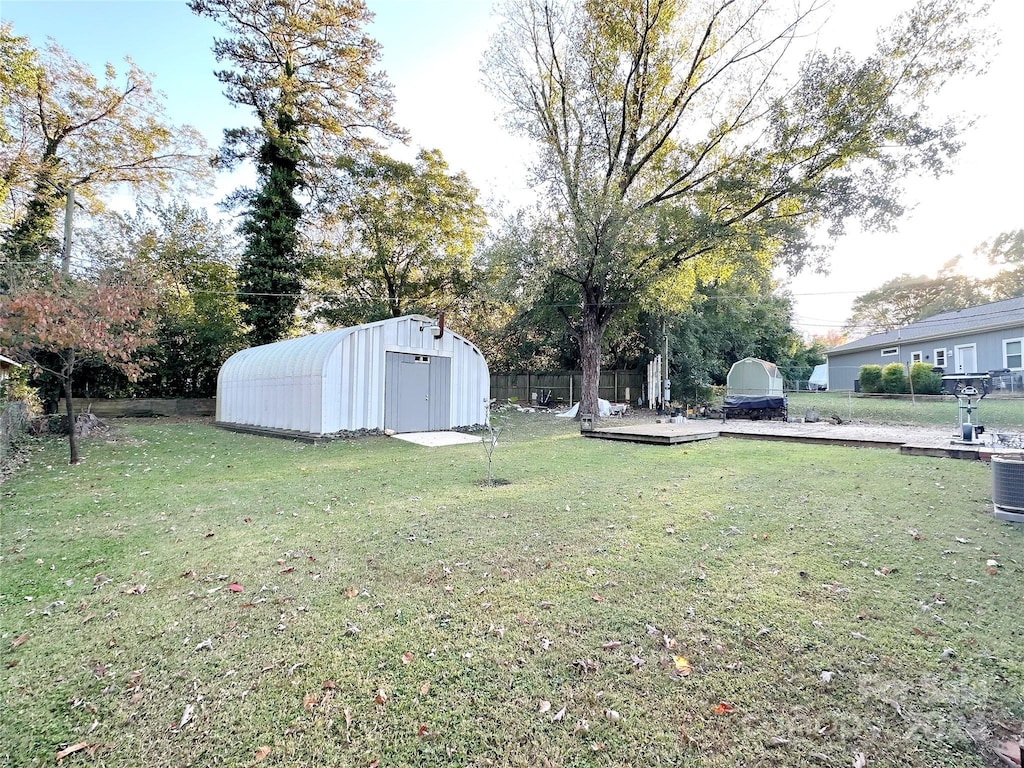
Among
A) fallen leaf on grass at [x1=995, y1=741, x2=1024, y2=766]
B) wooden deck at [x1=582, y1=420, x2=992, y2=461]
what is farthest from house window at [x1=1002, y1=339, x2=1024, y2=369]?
fallen leaf on grass at [x1=995, y1=741, x2=1024, y2=766]

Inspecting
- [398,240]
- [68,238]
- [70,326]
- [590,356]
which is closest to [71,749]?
[70,326]

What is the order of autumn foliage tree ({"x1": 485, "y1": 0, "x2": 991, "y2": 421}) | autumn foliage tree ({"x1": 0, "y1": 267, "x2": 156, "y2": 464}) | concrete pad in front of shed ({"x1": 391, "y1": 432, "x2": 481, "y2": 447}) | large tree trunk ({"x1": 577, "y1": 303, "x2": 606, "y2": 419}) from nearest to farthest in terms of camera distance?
autumn foliage tree ({"x1": 0, "y1": 267, "x2": 156, "y2": 464})
concrete pad in front of shed ({"x1": 391, "y1": 432, "x2": 481, "y2": 447})
autumn foliage tree ({"x1": 485, "y1": 0, "x2": 991, "y2": 421})
large tree trunk ({"x1": 577, "y1": 303, "x2": 606, "y2": 419})

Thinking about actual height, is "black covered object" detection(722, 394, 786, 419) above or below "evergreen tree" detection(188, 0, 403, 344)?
below

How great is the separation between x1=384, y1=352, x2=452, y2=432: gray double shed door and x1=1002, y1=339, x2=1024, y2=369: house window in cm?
2164

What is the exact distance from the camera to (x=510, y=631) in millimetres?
2496

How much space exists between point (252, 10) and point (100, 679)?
23.0 metres

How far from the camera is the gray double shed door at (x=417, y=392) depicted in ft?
37.6

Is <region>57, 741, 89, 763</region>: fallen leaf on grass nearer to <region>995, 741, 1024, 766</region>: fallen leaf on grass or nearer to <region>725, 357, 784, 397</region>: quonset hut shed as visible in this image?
<region>995, 741, 1024, 766</region>: fallen leaf on grass

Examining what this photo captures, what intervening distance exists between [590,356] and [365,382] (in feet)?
24.3

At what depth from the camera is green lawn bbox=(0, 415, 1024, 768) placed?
1785mm

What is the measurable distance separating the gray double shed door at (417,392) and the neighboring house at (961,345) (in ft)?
66.5

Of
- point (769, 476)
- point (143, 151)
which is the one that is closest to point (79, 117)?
point (143, 151)

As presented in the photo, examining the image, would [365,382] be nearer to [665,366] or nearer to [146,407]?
[146,407]

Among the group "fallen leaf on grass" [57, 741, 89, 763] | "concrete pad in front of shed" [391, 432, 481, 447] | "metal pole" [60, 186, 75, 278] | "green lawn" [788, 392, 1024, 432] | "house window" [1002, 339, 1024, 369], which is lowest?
"fallen leaf on grass" [57, 741, 89, 763]
